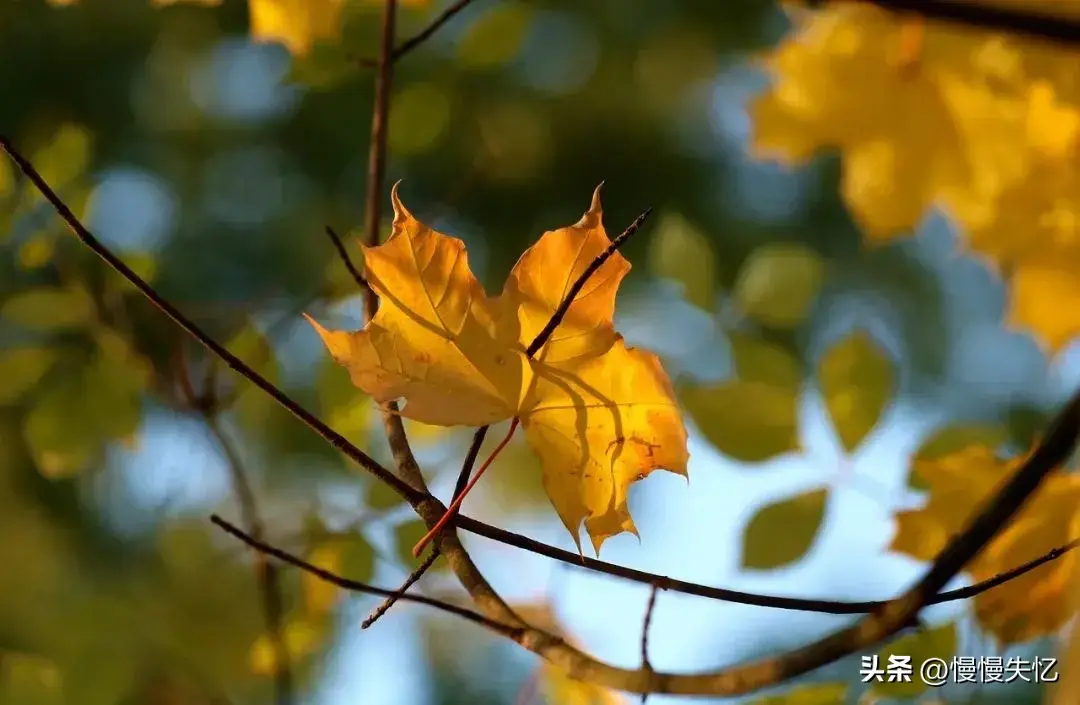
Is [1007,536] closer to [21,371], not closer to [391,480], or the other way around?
[391,480]

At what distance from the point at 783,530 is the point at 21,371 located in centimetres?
39

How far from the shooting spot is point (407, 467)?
216 millimetres

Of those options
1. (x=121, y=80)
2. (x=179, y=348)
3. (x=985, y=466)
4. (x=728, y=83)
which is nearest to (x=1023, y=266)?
(x=985, y=466)

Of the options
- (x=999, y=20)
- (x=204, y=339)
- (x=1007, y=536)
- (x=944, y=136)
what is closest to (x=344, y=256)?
(x=204, y=339)

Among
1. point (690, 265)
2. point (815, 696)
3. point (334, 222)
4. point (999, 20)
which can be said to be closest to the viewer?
point (999, 20)

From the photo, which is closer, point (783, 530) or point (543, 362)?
point (543, 362)

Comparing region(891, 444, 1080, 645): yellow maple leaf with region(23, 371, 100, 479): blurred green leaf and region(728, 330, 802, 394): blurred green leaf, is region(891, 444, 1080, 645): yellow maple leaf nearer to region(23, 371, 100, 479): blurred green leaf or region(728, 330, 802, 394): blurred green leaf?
region(728, 330, 802, 394): blurred green leaf

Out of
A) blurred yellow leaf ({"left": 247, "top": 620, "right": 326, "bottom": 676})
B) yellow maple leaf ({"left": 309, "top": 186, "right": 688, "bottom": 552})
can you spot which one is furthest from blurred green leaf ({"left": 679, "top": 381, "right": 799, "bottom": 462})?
blurred yellow leaf ({"left": 247, "top": 620, "right": 326, "bottom": 676})

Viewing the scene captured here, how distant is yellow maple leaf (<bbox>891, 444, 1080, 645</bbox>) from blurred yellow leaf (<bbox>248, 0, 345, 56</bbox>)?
32 centimetres

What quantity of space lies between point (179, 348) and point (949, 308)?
920 mm

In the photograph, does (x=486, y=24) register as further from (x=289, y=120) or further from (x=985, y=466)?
(x=289, y=120)

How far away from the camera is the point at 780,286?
423 millimetres

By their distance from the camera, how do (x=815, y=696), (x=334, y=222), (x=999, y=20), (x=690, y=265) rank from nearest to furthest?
(x=999, y=20), (x=815, y=696), (x=690, y=265), (x=334, y=222)

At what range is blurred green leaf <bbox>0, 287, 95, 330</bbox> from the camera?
42 centimetres
